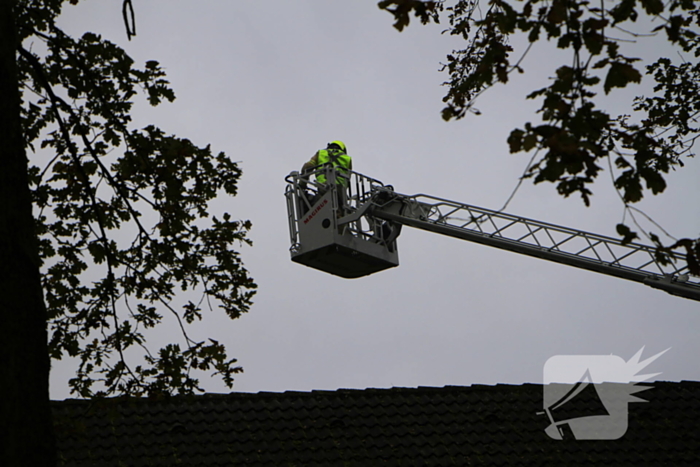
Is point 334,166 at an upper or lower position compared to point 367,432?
upper

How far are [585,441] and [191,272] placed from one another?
7.59m

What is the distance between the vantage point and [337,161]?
15.9m

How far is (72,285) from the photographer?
27.5ft

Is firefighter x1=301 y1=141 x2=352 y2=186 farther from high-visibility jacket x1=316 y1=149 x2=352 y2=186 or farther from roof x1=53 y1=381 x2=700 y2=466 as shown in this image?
roof x1=53 y1=381 x2=700 y2=466

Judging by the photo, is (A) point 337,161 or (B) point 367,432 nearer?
(B) point 367,432

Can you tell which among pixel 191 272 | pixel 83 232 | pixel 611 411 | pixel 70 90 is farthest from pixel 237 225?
pixel 611 411

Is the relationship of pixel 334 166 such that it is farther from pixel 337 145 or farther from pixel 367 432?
pixel 367 432

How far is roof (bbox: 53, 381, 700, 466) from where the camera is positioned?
12703 millimetres

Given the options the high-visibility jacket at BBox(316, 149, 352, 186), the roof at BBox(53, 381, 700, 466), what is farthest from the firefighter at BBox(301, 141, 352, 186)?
the roof at BBox(53, 381, 700, 466)

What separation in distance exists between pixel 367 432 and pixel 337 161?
4815 millimetres

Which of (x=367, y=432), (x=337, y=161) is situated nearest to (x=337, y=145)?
(x=337, y=161)

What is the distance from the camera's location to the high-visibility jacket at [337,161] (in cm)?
1581

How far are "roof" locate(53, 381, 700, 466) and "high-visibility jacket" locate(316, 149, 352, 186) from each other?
11.9 feet

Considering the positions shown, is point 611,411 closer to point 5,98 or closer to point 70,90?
point 70,90
